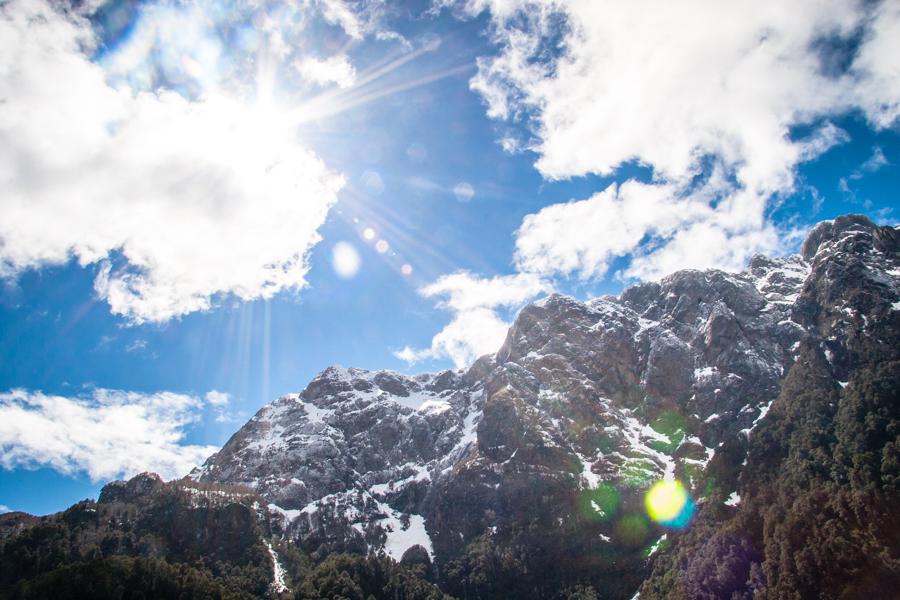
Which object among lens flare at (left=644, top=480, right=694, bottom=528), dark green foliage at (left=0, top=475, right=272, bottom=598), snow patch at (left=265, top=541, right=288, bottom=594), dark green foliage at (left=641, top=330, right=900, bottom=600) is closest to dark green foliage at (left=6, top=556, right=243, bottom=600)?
dark green foliage at (left=0, top=475, right=272, bottom=598)

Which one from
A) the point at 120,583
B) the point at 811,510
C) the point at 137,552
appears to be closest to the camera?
the point at 811,510

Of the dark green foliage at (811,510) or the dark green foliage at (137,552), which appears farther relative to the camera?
the dark green foliage at (137,552)

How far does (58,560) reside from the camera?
159875mm

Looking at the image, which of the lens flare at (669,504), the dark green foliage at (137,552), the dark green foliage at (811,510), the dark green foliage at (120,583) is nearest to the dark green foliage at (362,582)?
the dark green foliage at (137,552)

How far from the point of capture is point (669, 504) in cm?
17975

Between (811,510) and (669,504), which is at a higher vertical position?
(669,504)

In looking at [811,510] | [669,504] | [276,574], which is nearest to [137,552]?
[276,574]

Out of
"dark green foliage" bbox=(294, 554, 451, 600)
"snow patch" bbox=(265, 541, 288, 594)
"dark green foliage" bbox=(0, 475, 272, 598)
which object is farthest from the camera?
"snow patch" bbox=(265, 541, 288, 594)

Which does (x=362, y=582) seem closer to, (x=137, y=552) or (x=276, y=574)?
(x=276, y=574)

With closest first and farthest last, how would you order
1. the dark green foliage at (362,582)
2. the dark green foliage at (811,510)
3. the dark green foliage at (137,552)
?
the dark green foliage at (811,510)
the dark green foliage at (137,552)
the dark green foliage at (362,582)

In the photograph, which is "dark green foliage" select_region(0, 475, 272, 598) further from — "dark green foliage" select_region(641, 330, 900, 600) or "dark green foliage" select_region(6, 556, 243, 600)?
"dark green foliage" select_region(641, 330, 900, 600)

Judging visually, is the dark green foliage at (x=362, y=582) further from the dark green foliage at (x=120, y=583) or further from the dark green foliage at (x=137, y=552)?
the dark green foliage at (x=120, y=583)

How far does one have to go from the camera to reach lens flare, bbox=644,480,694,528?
17088 cm

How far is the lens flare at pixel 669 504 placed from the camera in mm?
170875
